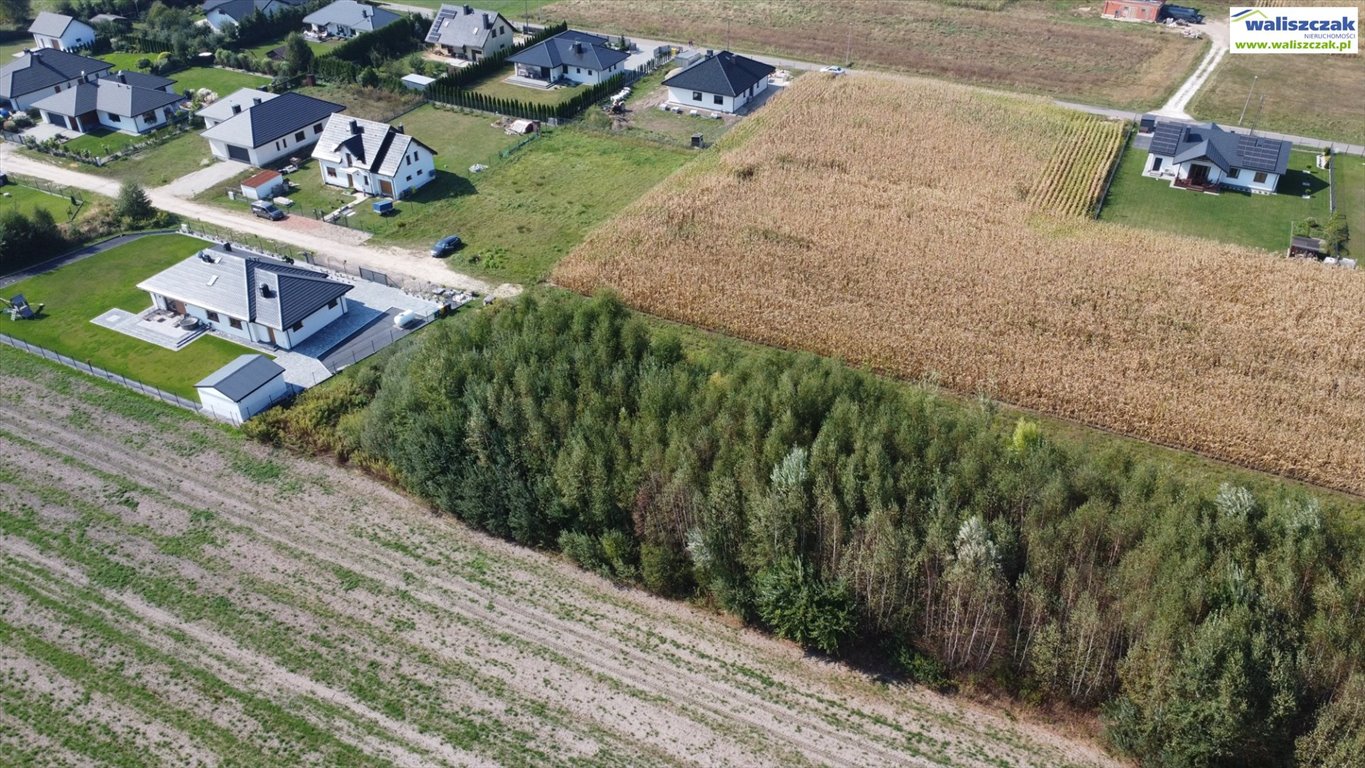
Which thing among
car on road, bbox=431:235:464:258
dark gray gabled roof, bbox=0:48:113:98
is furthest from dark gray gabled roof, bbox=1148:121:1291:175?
dark gray gabled roof, bbox=0:48:113:98

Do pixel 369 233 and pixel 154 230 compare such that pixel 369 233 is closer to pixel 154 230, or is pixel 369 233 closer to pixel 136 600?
pixel 154 230

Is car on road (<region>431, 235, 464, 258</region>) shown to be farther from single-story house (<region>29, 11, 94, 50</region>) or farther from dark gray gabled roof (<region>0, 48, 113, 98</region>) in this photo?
single-story house (<region>29, 11, 94, 50</region>)

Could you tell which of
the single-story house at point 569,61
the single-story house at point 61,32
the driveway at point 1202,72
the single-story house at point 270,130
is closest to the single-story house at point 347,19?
the single-story house at point 569,61

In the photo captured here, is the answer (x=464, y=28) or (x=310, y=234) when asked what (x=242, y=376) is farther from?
(x=464, y=28)

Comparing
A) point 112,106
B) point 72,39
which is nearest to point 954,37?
point 112,106

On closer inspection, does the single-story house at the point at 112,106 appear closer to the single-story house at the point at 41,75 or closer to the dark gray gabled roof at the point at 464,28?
the single-story house at the point at 41,75

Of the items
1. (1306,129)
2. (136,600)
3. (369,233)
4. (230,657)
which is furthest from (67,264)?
(1306,129)
